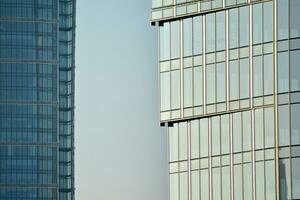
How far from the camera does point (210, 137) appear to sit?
108188mm

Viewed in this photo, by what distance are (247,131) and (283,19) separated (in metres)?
10.2

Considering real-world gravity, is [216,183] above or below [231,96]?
below

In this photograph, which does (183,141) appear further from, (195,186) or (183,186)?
(195,186)

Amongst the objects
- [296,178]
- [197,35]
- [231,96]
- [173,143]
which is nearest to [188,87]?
[197,35]

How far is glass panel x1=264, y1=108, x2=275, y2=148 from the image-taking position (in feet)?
332

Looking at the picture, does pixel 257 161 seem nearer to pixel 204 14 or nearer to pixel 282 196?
pixel 282 196

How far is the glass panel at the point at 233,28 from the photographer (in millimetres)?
106750

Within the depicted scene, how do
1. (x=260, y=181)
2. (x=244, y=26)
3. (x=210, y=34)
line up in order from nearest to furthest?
(x=260, y=181), (x=244, y=26), (x=210, y=34)

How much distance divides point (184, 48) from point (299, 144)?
18.1m

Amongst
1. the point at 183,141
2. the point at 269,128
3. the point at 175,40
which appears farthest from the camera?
the point at 175,40

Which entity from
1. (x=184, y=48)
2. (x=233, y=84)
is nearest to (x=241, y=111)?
(x=233, y=84)

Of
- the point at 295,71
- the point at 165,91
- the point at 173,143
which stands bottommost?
the point at 173,143

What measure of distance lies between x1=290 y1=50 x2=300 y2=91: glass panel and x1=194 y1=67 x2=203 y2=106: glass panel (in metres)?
11.7

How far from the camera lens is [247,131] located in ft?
342
